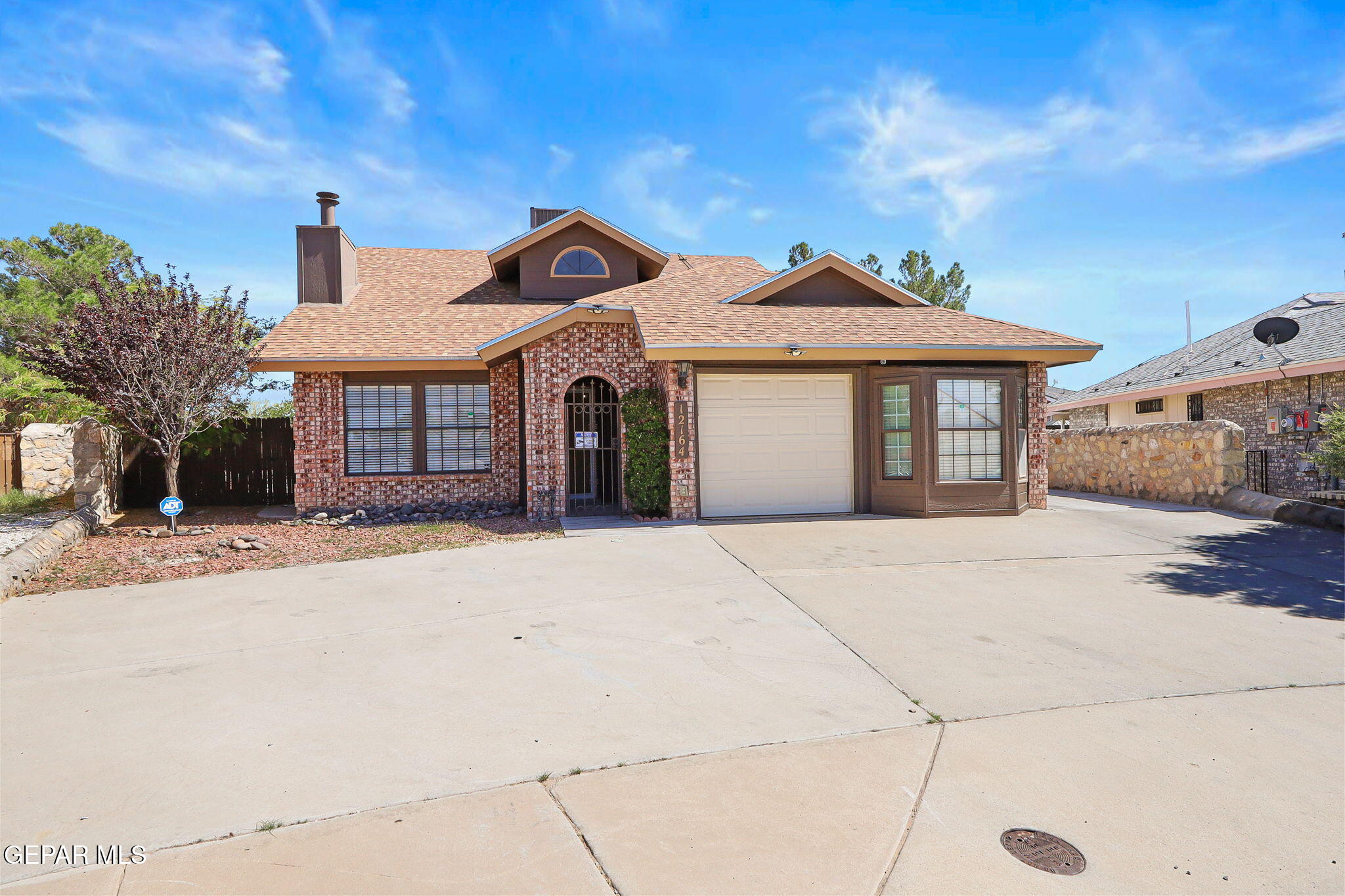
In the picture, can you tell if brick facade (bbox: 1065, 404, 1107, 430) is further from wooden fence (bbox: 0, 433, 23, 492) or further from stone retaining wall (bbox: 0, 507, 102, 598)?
wooden fence (bbox: 0, 433, 23, 492)

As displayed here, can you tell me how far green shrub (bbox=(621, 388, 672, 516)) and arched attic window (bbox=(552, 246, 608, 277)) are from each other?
507 centimetres

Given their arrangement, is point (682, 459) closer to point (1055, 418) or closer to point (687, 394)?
point (687, 394)

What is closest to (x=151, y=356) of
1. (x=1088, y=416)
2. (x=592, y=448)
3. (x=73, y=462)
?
(x=73, y=462)

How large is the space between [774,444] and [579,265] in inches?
257

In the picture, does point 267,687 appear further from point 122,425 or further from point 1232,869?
point 122,425

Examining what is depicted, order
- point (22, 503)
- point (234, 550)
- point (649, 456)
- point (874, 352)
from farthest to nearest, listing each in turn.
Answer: point (22, 503), point (649, 456), point (874, 352), point (234, 550)

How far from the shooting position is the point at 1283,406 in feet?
52.6

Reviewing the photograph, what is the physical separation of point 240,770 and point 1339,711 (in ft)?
20.3

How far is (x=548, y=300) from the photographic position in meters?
15.4

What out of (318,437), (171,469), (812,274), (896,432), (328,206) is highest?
(328,206)

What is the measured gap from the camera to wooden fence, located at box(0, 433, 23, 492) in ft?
41.6

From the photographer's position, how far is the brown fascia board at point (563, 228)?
1473 cm

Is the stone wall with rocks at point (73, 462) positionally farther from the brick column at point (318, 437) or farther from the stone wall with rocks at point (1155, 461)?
the stone wall with rocks at point (1155, 461)

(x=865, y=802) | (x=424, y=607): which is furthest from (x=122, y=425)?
(x=865, y=802)
